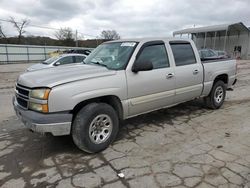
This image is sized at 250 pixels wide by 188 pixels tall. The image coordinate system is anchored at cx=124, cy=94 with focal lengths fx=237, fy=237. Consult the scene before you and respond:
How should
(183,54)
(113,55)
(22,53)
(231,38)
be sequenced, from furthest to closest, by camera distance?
(231,38) < (22,53) < (183,54) < (113,55)

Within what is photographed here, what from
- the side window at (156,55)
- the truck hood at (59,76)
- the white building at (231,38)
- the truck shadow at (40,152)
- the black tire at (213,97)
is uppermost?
the white building at (231,38)

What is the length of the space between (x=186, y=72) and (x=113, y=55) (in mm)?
1729

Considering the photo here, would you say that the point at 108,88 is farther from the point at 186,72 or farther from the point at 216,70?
the point at 216,70

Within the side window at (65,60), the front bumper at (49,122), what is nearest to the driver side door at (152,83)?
the front bumper at (49,122)

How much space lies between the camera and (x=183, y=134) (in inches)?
187

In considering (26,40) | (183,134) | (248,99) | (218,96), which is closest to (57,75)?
(183,134)

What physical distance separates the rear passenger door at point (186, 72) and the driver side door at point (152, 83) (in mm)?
241

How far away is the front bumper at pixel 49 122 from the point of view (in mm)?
3455

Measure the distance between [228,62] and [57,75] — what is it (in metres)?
4.92

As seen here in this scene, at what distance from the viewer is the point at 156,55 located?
485 cm

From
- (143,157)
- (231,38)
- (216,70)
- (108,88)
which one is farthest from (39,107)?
(231,38)

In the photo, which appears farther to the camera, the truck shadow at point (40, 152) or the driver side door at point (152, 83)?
the driver side door at point (152, 83)

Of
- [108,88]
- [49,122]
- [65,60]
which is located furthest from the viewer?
[65,60]

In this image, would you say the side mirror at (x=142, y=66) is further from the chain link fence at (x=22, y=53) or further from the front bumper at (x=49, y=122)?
the chain link fence at (x=22, y=53)
